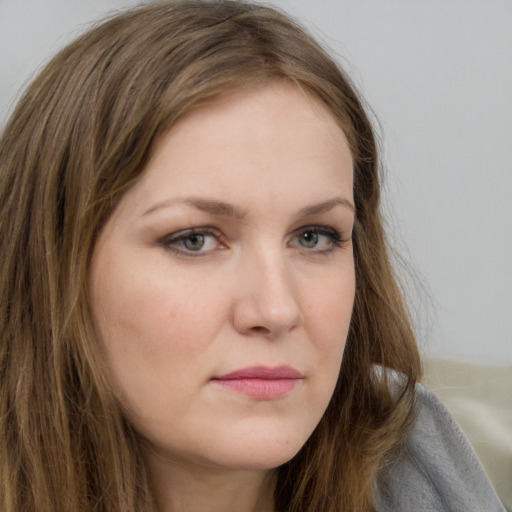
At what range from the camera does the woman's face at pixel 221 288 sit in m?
1.48

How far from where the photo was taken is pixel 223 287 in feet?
4.89

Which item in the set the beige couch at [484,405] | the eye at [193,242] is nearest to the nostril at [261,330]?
the eye at [193,242]

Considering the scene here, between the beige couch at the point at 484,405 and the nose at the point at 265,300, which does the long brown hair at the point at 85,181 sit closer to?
the nose at the point at 265,300

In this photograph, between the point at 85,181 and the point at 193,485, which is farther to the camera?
the point at 193,485

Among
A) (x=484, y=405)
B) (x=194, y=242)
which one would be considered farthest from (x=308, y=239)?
(x=484, y=405)

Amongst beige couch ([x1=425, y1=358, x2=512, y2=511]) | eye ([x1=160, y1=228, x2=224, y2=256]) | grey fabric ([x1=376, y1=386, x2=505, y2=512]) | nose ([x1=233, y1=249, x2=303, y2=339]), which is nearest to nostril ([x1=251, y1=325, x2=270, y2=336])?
nose ([x1=233, y1=249, x2=303, y2=339])

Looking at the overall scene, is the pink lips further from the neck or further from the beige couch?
the beige couch

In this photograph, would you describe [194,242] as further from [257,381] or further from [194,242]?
[257,381]

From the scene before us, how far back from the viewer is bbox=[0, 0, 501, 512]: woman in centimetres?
149

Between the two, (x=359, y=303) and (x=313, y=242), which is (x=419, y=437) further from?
(x=313, y=242)

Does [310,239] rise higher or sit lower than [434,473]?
higher

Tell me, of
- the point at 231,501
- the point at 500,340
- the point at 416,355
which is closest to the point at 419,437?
the point at 416,355

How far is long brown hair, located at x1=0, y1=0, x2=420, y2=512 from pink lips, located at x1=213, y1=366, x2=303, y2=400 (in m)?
0.21

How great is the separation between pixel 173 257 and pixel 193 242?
4 cm
